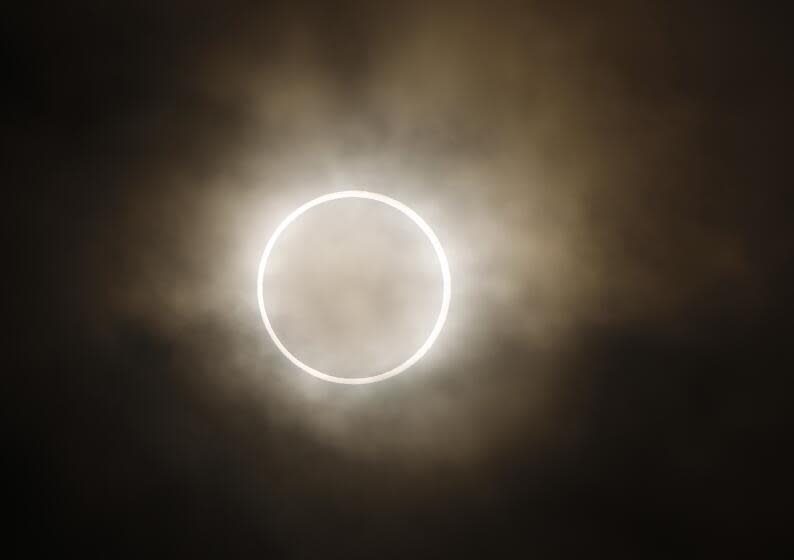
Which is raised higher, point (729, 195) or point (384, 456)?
point (729, 195)

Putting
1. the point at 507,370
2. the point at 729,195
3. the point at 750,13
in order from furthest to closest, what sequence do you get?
the point at 507,370, the point at 729,195, the point at 750,13

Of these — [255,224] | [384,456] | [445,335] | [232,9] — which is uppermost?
[232,9]

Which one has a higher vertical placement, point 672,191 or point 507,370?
point 672,191

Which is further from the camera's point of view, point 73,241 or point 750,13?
point 73,241

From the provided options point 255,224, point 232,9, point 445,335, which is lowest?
point 445,335

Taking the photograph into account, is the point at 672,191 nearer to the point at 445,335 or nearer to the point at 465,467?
the point at 445,335

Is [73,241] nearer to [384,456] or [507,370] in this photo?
[384,456]

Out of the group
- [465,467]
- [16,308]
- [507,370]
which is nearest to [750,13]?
[507,370]

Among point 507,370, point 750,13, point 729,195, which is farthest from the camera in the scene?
point 507,370

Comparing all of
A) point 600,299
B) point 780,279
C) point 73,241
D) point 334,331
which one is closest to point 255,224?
point 334,331
